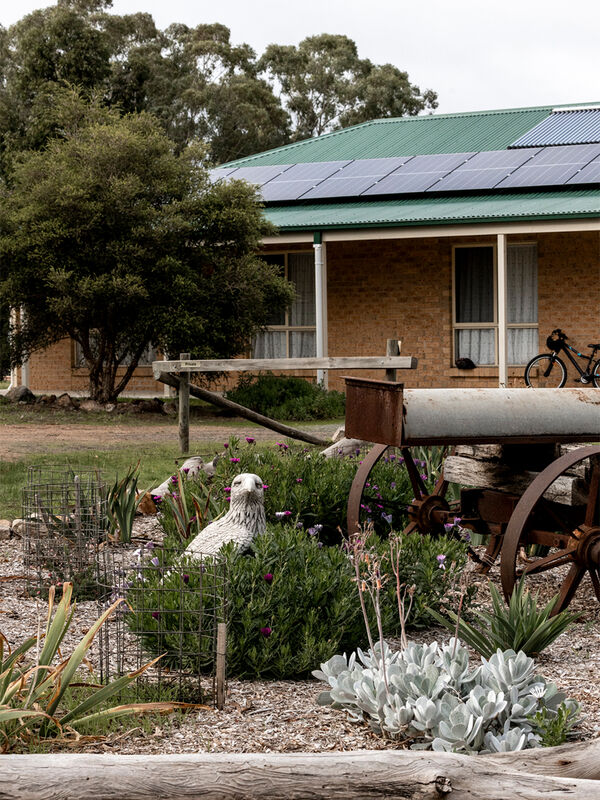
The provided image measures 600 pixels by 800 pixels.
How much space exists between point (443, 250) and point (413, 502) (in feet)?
45.2

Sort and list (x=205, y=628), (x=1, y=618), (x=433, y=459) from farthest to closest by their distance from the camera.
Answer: (x=433, y=459) < (x=1, y=618) < (x=205, y=628)

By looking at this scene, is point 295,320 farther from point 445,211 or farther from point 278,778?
point 278,778

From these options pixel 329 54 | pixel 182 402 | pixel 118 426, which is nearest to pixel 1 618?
pixel 182 402

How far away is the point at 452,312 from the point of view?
20.3 meters

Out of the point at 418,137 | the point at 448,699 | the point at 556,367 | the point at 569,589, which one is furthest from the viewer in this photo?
the point at 418,137

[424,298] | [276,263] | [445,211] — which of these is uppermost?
[445,211]

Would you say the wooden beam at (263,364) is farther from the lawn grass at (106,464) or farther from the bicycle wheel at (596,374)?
the bicycle wheel at (596,374)

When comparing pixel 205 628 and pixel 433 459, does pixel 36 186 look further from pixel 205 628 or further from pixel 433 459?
pixel 205 628

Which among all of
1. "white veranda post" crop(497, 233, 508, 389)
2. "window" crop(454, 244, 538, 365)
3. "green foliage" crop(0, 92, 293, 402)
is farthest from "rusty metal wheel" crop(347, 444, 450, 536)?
"window" crop(454, 244, 538, 365)

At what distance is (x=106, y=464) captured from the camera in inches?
428

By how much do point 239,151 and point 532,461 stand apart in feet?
129

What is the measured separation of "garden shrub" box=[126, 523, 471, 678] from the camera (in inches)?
192

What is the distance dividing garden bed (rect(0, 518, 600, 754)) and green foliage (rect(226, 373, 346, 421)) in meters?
10.8

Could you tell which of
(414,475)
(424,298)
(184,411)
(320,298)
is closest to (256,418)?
(184,411)
